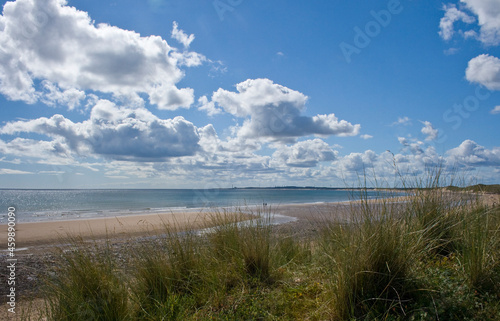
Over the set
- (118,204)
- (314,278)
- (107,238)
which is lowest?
(118,204)

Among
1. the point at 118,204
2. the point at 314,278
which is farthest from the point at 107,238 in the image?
the point at 118,204

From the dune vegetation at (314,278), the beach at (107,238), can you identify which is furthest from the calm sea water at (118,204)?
the dune vegetation at (314,278)

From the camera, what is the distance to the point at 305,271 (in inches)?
182

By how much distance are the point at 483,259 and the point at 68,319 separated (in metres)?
4.64

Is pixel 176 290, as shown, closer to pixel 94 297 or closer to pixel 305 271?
pixel 94 297

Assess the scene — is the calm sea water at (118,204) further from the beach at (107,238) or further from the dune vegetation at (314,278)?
the dune vegetation at (314,278)

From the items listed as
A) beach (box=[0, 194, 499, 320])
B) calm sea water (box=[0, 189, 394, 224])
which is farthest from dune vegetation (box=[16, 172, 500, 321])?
calm sea water (box=[0, 189, 394, 224])

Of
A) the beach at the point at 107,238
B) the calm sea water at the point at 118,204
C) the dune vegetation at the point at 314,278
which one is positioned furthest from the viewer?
the calm sea water at the point at 118,204

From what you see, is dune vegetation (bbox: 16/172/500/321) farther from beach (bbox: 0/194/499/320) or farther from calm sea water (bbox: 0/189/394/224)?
calm sea water (bbox: 0/189/394/224)

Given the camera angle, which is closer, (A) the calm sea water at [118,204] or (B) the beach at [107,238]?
(B) the beach at [107,238]

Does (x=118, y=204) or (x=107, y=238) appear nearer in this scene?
(x=107, y=238)

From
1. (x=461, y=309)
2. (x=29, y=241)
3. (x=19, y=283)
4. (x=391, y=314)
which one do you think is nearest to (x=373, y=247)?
(x=391, y=314)

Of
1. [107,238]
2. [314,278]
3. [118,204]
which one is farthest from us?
[118,204]

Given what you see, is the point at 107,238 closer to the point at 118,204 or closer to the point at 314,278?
the point at 314,278
